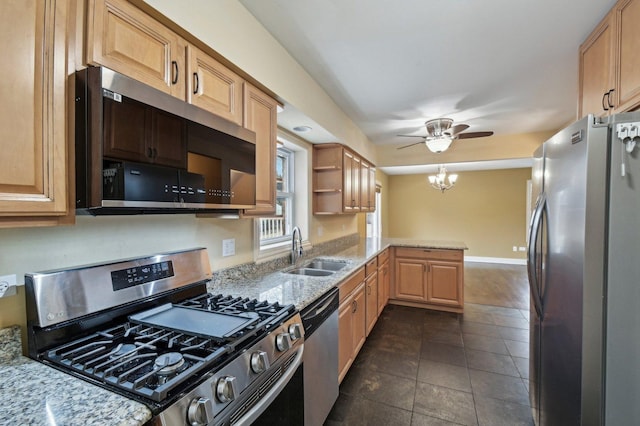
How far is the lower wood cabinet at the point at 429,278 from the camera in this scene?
3707 millimetres

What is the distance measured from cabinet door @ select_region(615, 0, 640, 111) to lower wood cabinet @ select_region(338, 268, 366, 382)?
200 centimetres

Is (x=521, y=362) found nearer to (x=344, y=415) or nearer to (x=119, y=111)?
(x=344, y=415)

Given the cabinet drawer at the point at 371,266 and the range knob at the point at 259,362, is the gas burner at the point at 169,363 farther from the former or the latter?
the cabinet drawer at the point at 371,266

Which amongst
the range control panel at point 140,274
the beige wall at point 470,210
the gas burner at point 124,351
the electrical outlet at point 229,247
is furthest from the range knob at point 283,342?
the beige wall at point 470,210

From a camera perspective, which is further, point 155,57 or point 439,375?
point 439,375

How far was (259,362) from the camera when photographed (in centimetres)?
102

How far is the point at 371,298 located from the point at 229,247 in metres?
1.74

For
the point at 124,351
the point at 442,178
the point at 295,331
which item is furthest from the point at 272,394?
the point at 442,178

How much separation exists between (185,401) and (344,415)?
5.07ft

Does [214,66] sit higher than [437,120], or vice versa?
[437,120]

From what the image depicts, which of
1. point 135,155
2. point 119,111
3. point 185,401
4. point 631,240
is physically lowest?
point 185,401

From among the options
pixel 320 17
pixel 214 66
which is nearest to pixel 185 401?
pixel 214 66

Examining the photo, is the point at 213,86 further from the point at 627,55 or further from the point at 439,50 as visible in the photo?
the point at 627,55

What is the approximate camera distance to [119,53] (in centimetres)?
98
